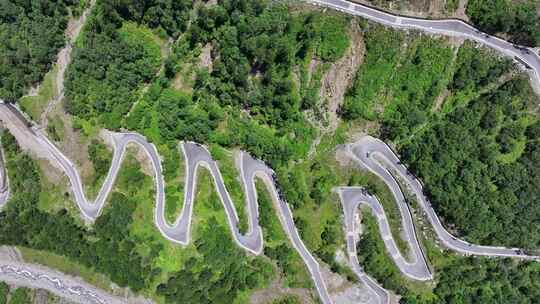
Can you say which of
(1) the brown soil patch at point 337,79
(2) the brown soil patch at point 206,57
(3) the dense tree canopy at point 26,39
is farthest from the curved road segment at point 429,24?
(3) the dense tree canopy at point 26,39

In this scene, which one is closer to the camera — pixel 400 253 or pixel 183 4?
pixel 183 4

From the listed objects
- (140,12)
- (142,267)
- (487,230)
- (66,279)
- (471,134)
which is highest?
(140,12)

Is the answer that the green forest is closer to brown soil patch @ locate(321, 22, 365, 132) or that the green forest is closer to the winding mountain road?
brown soil patch @ locate(321, 22, 365, 132)

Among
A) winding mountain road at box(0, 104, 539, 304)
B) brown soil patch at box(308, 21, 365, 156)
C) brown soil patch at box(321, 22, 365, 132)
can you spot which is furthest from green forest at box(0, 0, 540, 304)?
winding mountain road at box(0, 104, 539, 304)

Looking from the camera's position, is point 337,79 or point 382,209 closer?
point 337,79

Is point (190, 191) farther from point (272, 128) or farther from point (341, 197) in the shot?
point (341, 197)

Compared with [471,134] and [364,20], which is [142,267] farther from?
[471,134]

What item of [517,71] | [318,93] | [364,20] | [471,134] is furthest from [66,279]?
[517,71]

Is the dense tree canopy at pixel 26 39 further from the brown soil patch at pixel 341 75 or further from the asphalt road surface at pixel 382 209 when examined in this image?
the asphalt road surface at pixel 382 209

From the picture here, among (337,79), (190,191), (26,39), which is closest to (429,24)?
(337,79)
